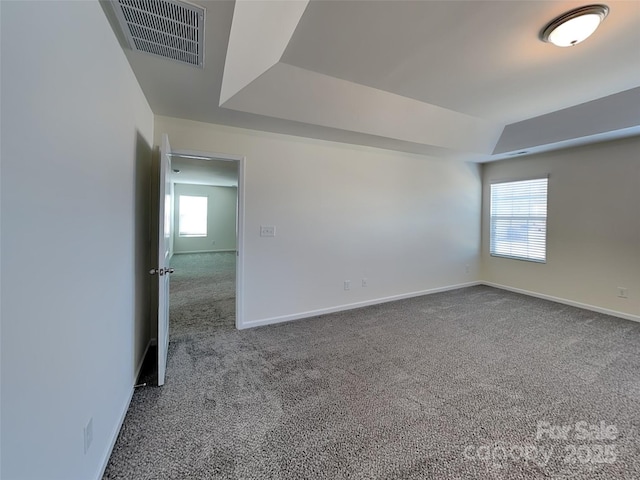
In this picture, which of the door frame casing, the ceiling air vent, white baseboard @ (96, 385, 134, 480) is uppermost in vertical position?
the ceiling air vent

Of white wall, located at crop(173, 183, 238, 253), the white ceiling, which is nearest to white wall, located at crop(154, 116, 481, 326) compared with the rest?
the white ceiling

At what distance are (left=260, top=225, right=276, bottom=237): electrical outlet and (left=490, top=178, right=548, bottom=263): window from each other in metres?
4.31

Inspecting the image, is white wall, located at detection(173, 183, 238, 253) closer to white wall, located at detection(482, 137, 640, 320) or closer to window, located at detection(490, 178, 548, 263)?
window, located at detection(490, 178, 548, 263)

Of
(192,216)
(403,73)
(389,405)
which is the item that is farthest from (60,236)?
(192,216)

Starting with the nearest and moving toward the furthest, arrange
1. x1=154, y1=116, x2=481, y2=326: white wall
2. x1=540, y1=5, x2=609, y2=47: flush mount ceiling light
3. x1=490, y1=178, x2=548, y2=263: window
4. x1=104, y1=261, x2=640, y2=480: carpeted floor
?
x1=104, y1=261, x2=640, y2=480: carpeted floor, x1=540, y1=5, x2=609, y2=47: flush mount ceiling light, x1=154, y1=116, x2=481, y2=326: white wall, x1=490, y1=178, x2=548, y2=263: window

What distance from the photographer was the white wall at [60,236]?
0.80 meters

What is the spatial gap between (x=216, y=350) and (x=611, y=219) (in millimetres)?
5274

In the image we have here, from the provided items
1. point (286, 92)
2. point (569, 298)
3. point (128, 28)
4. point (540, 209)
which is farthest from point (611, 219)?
point (128, 28)

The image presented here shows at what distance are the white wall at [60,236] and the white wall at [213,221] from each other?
8150 millimetres

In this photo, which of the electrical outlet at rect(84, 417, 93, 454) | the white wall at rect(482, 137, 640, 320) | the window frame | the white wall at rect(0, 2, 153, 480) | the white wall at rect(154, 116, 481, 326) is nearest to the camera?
the white wall at rect(0, 2, 153, 480)

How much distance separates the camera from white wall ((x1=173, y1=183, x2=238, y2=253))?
365 inches

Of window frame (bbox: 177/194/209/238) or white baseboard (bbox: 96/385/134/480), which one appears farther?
window frame (bbox: 177/194/209/238)

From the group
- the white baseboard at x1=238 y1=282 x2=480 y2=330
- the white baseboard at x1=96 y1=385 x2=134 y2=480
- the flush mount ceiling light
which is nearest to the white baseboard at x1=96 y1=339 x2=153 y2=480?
the white baseboard at x1=96 y1=385 x2=134 y2=480

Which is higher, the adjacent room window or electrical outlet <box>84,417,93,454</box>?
the adjacent room window
